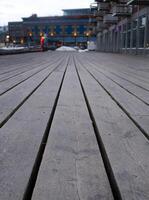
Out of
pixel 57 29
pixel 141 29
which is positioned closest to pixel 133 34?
pixel 141 29

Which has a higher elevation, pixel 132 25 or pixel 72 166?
pixel 132 25

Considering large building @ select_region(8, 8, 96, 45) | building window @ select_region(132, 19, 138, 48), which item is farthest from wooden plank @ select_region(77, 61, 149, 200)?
large building @ select_region(8, 8, 96, 45)

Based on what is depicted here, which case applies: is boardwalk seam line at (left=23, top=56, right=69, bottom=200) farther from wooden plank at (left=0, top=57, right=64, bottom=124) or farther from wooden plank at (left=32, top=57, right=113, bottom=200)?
wooden plank at (left=0, top=57, right=64, bottom=124)

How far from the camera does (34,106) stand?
3.14 m

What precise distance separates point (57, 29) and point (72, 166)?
322ft

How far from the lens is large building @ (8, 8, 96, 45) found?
95750 mm

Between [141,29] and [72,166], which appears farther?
[141,29]

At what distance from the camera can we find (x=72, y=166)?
1.55m

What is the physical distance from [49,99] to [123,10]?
83.9 ft

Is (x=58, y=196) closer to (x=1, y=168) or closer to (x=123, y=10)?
(x=1, y=168)

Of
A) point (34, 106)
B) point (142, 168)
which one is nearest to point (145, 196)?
point (142, 168)

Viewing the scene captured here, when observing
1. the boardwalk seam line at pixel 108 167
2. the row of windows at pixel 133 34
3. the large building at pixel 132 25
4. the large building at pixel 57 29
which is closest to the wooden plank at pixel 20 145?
the boardwalk seam line at pixel 108 167

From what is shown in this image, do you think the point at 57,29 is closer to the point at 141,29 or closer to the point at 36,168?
the point at 141,29

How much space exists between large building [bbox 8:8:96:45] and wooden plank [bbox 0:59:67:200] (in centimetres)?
9097
